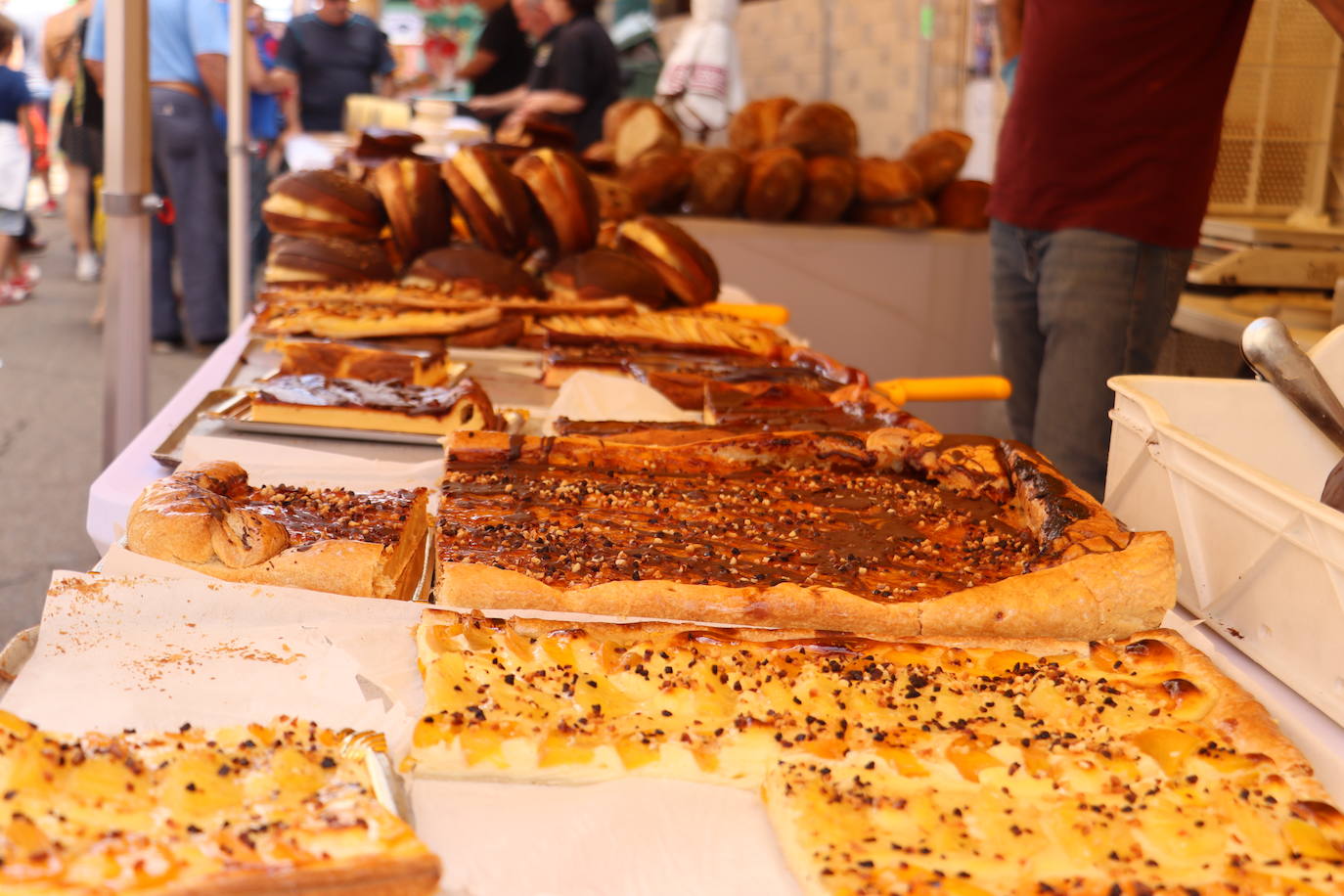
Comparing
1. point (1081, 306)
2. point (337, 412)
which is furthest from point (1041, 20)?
point (337, 412)

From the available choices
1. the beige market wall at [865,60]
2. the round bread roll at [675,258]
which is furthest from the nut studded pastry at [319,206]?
the beige market wall at [865,60]

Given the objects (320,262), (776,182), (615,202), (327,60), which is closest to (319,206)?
(320,262)

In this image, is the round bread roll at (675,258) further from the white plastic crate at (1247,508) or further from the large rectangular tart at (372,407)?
the white plastic crate at (1247,508)

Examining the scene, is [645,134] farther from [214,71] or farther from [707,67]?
[214,71]

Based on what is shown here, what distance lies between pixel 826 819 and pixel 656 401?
1.39 m

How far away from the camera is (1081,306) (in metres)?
2.88

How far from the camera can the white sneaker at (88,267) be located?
9.45 m

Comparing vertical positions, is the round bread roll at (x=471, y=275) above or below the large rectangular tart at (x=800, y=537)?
above

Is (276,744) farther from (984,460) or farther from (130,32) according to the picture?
(130,32)

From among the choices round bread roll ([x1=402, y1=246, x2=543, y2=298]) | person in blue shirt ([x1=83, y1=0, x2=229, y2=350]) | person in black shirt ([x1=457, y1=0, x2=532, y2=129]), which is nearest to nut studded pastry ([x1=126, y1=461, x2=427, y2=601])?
round bread roll ([x1=402, y1=246, x2=543, y2=298])

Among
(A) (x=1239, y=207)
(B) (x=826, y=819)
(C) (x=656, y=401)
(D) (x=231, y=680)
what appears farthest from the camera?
(A) (x=1239, y=207)

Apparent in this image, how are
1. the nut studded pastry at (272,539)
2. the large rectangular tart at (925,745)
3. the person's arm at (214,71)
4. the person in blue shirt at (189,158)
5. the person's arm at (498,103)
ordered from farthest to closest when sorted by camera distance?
the person's arm at (498,103) < the person's arm at (214,71) < the person in blue shirt at (189,158) < the nut studded pastry at (272,539) < the large rectangular tart at (925,745)

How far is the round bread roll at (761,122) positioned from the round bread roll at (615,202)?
1.59 metres

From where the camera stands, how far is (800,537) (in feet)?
5.06
